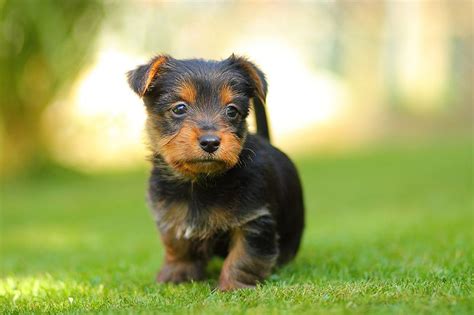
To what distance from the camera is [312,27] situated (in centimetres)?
3441

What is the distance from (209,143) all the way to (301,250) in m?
2.72

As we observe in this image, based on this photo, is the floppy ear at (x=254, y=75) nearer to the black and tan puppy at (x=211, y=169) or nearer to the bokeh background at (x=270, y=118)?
the black and tan puppy at (x=211, y=169)

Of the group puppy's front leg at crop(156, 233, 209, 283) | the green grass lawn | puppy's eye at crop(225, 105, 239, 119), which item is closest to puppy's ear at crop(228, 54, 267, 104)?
puppy's eye at crop(225, 105, 239, 119)

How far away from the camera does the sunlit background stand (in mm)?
16578

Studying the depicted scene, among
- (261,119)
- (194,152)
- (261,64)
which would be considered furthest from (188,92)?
(261,64)

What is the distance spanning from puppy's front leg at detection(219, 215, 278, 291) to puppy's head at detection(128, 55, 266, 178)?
1.72ft

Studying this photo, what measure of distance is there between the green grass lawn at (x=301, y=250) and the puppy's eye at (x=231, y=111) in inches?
50.5

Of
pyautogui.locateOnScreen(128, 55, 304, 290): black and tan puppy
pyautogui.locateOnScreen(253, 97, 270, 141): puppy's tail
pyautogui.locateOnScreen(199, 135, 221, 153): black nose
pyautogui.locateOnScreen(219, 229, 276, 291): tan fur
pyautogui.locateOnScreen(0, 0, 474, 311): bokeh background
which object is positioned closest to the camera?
pyautogui.locateOnScreen(199, 135, 221, 153): black nose

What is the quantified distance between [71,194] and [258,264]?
11.7 metres

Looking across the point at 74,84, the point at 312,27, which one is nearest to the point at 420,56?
the point at 312,27

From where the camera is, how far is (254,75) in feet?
18.2

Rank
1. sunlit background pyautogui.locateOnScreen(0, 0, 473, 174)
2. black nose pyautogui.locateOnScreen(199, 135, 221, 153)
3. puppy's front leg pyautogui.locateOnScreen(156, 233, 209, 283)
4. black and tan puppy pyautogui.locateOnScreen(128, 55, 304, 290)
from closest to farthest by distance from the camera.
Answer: black nose pyautogui.locateOnScreen(199, 135, 221, 153), black and tan puppy pyautogui.locateOnScreen(128, 55, 304, 290), puppy's front leg pyautogui.locateOnScreen(156, 233, 209, 283), sunlit background pyautogui.locateOnScreen(0, 0, 473, 174)

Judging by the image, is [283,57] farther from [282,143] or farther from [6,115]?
[6,115]

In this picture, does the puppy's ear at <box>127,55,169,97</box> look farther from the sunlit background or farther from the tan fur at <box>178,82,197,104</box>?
the sunlit background
